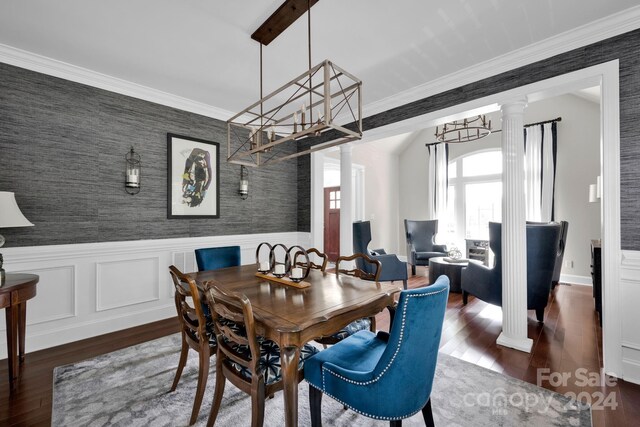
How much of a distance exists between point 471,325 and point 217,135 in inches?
157

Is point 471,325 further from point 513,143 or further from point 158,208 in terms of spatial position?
point 158,208

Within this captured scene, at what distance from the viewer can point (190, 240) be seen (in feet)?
12.2

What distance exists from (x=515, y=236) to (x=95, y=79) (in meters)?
4.47

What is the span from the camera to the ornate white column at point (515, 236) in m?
2.68

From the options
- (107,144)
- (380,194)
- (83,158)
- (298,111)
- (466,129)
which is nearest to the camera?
(298,111)

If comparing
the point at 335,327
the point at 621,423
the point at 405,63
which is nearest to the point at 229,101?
the point at 405,63

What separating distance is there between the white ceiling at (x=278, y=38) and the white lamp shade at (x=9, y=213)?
1.35m

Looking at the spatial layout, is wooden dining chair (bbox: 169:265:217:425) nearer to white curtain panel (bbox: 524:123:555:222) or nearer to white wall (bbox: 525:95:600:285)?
white curtain panel (bbox: 524:123:555:222)

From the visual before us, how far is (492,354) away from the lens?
2570 mm

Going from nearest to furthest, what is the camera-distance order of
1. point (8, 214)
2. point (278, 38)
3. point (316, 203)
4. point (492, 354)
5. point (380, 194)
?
point (8, 214) < point (278, 38) < point (492, 354) < point (316, 203) < point (380, 194)

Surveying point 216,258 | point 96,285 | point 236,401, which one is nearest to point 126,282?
point 96,285

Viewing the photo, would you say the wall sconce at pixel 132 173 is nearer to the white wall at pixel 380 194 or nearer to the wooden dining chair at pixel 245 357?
the wooden dining chair at pixel 245 357

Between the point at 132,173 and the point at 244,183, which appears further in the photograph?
the point at 244,183

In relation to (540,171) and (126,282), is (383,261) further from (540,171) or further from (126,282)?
(540,171)
